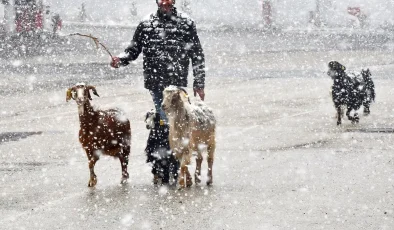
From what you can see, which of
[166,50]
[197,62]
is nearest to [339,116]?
[197,62]

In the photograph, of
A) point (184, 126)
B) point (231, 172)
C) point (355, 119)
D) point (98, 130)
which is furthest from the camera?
point (355, 119)

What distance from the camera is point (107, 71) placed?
32.4 metres

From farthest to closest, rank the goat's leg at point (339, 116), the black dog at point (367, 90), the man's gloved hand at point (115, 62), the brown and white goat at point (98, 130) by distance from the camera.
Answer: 1. the black dog at point (367, 90)
2. the goat's leg at point (339, 116)
3. the man's gloved hand at point (115, 62)
4. the brown and white goat at point (98, 130)

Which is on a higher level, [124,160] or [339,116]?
[124,160]

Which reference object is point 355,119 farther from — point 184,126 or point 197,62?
point 184,126

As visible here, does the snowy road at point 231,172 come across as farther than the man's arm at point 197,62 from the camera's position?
No

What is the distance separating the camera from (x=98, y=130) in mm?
9586

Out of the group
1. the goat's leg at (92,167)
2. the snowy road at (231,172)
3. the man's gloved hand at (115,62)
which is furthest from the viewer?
the man's gloved hand at (115,62)

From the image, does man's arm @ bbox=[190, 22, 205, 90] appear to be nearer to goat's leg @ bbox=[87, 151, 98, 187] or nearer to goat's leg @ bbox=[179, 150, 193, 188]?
goat's leg @ bbox=[179, 150, 193, 188]

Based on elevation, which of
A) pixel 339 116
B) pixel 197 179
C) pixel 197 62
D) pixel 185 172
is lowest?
pixel 339 116

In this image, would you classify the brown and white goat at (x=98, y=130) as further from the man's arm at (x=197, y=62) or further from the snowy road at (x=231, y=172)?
the man's arm at (x=197, y=62)

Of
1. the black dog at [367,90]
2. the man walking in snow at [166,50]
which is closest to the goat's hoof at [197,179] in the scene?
the man walking in snow at [166,50]

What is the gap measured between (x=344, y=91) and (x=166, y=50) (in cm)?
771

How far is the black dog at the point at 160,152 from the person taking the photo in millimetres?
9734
